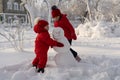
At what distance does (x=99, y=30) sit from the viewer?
16.0 meters

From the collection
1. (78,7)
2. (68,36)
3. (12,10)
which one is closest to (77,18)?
(78,7)

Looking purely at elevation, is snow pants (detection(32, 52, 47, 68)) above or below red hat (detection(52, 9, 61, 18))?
below

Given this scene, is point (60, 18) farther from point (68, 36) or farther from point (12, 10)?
point (12, 10)

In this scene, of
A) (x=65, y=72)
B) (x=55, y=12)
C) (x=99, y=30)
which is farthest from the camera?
(x=99, y=30)

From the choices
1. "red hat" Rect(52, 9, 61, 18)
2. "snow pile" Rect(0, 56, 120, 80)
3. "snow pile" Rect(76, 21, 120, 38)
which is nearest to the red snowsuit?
"snow pile" Rect(0, 56, 120, 80)

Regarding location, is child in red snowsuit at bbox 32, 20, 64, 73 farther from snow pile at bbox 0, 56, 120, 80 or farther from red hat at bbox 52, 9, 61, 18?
red hat at bbox 52, 9, 61, 18

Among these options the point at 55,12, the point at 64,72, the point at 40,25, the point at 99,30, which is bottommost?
the point at 99,30

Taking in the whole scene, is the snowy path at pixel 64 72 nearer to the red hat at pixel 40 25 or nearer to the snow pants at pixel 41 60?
the snow pants at pixel 41 60

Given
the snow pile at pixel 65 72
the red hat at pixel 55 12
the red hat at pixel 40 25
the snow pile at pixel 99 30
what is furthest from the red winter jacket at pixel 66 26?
the snow pile at pixel 99 30

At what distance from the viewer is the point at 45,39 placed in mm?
5750

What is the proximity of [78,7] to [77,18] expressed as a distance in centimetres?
806

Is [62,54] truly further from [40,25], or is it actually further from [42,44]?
[40,25]

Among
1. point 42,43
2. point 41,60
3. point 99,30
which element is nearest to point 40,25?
point 42,43

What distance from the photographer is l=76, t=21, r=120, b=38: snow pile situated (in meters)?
16.0
